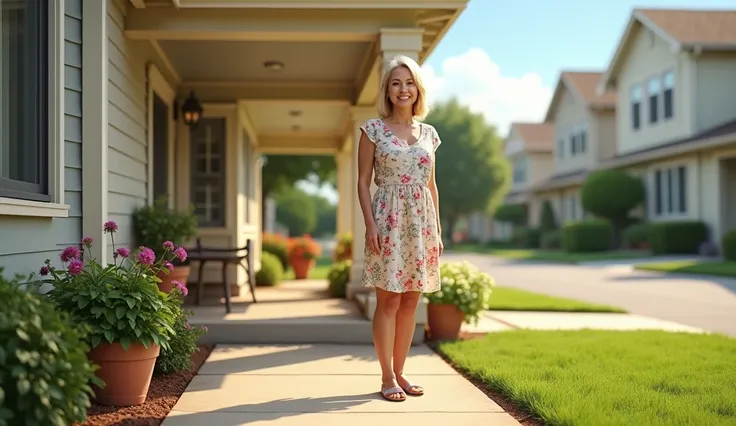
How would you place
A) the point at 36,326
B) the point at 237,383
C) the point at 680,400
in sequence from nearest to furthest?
the point at 36,326 → the point at 680,400 → the point at 237,383

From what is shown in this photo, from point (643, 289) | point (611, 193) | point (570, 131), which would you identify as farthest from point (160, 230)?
point (570, 131)

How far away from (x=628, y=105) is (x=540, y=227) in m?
8.10

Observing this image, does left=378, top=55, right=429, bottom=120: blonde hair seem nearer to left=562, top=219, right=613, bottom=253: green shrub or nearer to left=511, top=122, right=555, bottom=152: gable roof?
left=562, top=219, right=613, bottom=253: green shrub

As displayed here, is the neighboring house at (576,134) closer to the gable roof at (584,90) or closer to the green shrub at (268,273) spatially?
the gable roof at (584,90)

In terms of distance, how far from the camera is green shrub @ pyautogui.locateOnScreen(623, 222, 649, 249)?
21.5 meters

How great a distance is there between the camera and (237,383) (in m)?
4.53

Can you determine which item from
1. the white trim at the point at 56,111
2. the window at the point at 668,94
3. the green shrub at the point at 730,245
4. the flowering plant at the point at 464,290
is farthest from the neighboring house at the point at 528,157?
the white trim at the point at 56,111

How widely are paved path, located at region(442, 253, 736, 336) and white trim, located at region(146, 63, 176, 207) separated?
5.69 m

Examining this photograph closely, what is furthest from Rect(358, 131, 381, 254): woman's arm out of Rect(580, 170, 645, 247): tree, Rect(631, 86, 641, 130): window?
Rect(631, 86, 641, 130): window

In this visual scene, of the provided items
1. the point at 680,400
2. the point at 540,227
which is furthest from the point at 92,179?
the point at 540,227

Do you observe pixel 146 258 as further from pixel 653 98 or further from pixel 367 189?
pixel 653 98

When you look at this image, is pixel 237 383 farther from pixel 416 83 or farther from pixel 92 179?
pixel 416 83

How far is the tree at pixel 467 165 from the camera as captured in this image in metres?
36.5

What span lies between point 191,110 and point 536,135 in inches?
1221
